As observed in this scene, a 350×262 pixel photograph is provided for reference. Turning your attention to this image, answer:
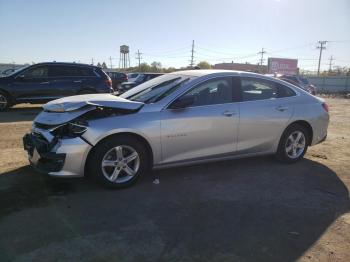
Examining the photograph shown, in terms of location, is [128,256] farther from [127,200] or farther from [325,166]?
[325,166]

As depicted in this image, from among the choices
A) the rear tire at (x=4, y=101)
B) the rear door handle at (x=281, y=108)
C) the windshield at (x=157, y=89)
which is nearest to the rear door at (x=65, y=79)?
the rear tire at (x=4, y=101)

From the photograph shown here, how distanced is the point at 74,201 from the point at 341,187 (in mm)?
3716

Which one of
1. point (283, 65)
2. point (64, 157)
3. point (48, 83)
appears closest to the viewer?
point (64, 157)

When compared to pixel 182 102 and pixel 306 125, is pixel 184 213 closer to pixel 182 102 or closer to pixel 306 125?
pixel 182 102

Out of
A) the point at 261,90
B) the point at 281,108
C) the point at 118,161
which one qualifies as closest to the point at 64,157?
the point at 118,161

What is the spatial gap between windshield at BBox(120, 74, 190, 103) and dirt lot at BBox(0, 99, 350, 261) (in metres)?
1.19

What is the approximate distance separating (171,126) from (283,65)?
214 ft

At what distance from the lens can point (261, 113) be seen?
18.9 feet

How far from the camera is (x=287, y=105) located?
19.9 feet

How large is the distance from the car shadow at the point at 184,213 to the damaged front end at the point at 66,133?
15.3 inches

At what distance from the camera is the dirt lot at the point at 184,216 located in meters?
3.31

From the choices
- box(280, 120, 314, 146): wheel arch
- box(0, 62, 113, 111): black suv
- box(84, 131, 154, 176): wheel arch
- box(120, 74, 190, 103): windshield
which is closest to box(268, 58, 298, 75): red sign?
box(0, 62, 113, 111): black suv

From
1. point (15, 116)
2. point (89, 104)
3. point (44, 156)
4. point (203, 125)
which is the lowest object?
point (15, 116)

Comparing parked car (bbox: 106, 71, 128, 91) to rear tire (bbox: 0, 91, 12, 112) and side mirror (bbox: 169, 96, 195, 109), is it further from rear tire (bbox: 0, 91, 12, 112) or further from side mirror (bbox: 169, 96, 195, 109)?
side mirror (bbox: 169, 96, 195, 109)
